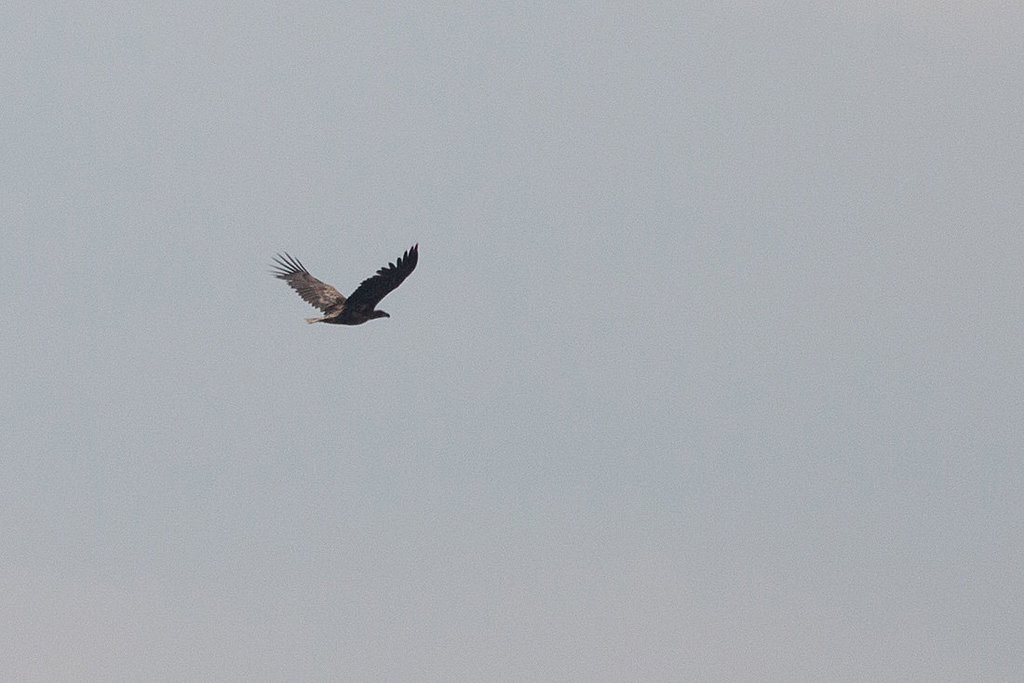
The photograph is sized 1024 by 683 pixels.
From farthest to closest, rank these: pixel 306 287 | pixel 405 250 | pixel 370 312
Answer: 1. pixel 306 287
2. pixel 370 312
3. pixel 405 250

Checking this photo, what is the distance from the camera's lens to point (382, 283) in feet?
148

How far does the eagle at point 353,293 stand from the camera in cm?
4409

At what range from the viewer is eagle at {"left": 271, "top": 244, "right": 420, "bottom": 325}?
145ft

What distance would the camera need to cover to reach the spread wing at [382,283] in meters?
43.8

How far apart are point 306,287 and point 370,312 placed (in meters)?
4.67

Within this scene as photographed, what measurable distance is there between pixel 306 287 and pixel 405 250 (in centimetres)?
928

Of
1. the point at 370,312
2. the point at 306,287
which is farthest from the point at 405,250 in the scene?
the point at 306,287

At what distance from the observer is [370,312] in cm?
4766

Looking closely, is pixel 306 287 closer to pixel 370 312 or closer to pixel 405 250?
pixel 370 312

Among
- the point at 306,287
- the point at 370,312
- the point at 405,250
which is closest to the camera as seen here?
the point at 405,250

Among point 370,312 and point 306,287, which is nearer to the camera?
point 370,312

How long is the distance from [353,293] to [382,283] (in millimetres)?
1877

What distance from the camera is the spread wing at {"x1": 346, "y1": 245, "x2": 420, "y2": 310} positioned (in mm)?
43750

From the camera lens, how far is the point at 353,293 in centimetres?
4659
